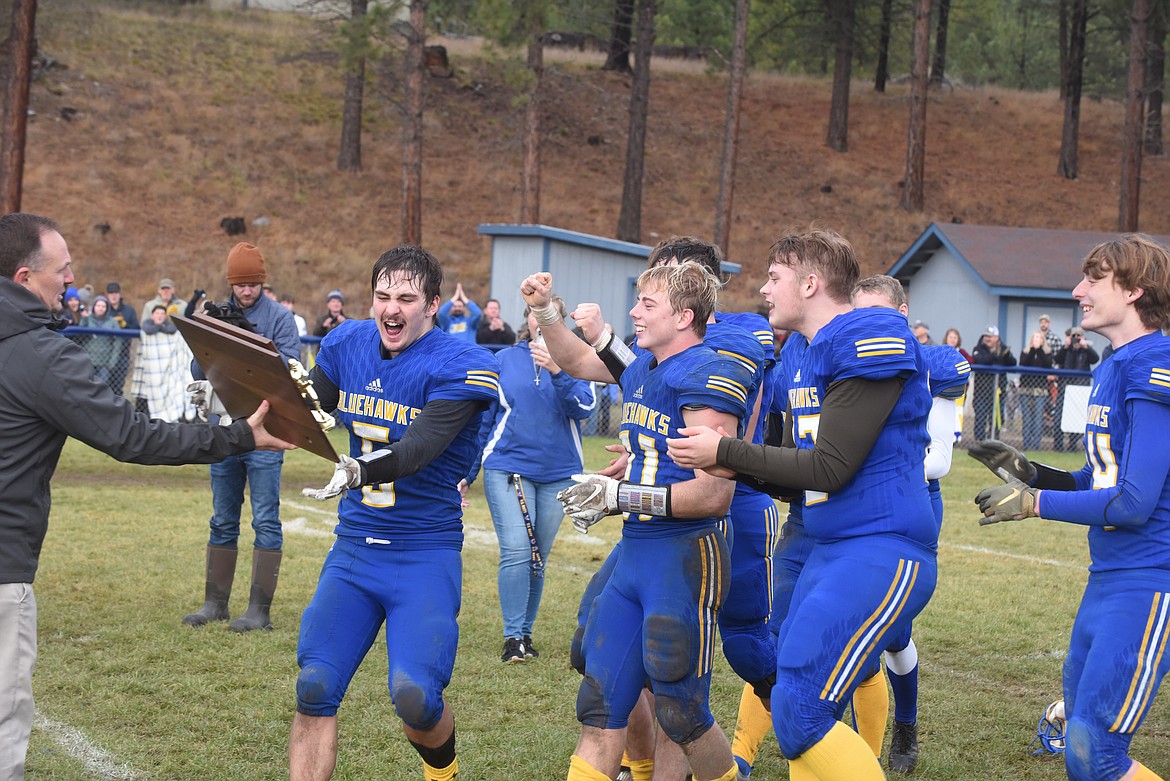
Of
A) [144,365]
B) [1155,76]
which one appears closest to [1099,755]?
[144,365]

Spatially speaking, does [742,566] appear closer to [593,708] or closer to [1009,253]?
[593,708]

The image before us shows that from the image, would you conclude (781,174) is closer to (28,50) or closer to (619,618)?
(28,50)

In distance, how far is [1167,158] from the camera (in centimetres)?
4706

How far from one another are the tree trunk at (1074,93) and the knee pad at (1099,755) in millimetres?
43493

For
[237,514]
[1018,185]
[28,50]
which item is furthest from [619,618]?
[1018,185]

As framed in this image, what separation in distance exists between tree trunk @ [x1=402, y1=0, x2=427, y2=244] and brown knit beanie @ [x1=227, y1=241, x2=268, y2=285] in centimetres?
2038

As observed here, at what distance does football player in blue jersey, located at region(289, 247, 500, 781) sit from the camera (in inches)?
173

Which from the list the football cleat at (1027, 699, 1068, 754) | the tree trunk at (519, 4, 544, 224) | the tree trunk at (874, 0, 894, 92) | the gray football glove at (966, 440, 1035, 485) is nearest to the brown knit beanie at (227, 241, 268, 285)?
the gray football glove at (966, 440, 1035, 485)

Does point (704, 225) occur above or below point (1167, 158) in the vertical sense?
below

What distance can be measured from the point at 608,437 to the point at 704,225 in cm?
2079

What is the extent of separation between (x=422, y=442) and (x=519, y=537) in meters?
3.19

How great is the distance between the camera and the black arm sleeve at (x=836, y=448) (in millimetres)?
3830

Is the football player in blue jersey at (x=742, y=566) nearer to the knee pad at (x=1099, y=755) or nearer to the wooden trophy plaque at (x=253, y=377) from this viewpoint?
the wooden trophy plaque at (x=253, y=377)

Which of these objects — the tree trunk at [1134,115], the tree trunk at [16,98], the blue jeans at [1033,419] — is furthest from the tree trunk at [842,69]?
the tree trunk at [16,98]
